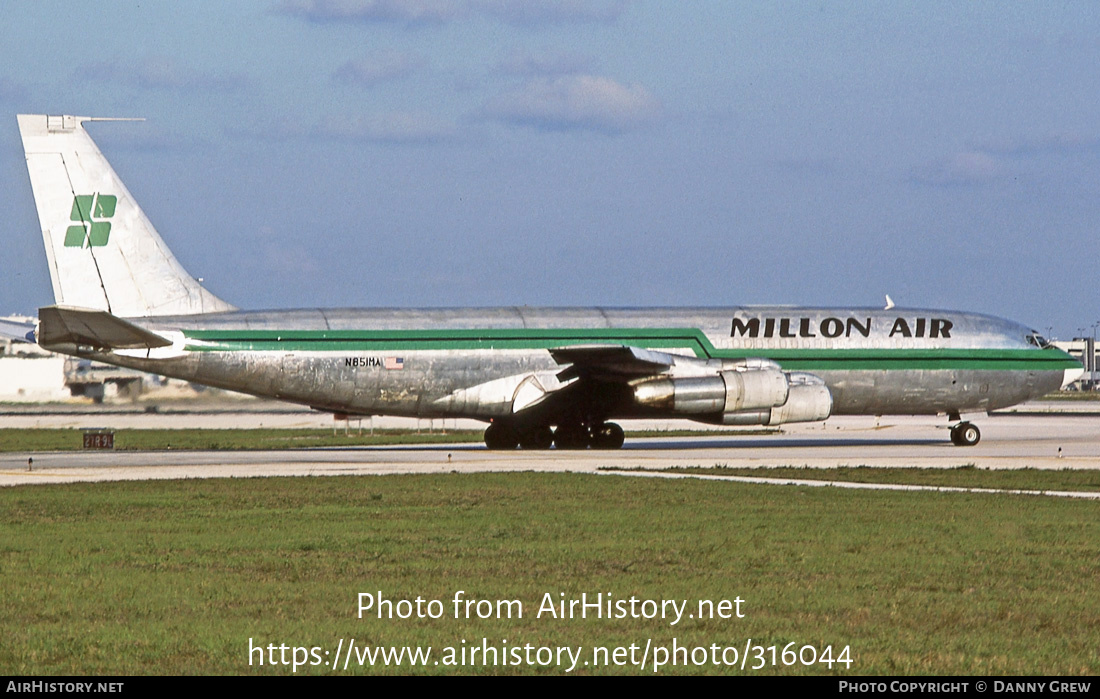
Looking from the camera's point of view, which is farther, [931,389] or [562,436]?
[931,389]

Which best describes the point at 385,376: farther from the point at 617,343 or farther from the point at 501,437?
the point at 617,343

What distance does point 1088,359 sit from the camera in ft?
344

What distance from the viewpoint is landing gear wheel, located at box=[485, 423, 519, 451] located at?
3959 centimetres

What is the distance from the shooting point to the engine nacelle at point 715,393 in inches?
1464

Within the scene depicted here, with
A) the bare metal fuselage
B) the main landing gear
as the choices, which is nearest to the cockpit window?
the bare metal fuselage

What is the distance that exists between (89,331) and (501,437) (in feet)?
40.0

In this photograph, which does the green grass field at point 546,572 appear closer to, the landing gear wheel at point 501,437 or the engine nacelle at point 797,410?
the engine nacelle at point 797,410

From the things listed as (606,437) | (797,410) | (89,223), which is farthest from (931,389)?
(89,223)

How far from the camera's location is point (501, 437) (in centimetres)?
3972

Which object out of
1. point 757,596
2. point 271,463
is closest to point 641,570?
point 757,596

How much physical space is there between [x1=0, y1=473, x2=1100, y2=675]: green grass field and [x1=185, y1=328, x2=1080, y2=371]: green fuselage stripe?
39.8 ft

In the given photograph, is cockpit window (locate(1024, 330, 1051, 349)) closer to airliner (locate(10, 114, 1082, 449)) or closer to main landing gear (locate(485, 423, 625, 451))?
airliner (locate(10, 114, 1082, 449))

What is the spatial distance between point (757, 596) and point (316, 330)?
82.6 feet
